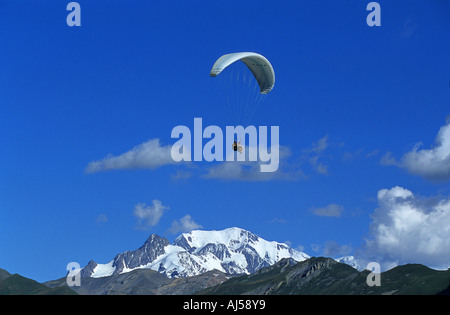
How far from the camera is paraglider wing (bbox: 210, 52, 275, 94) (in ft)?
488

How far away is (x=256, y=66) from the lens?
161 m

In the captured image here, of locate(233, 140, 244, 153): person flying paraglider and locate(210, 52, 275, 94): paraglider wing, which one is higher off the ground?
locate(210, 52, 275, 94): paraglider wing

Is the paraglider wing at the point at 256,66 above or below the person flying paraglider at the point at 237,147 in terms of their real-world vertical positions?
above

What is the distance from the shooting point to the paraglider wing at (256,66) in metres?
149
